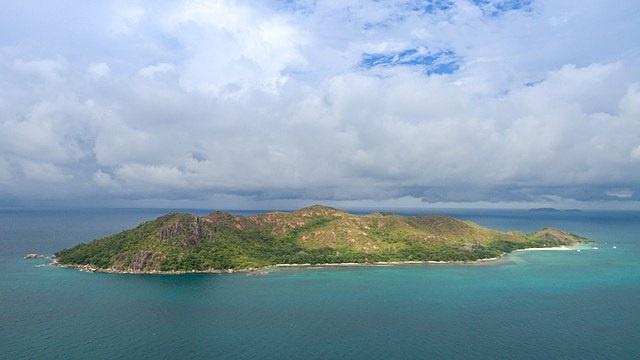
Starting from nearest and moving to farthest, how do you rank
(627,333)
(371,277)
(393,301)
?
(627,333) → (393,301) → (371,277)

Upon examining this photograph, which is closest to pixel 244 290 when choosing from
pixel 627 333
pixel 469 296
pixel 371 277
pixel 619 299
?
pixel 371 277

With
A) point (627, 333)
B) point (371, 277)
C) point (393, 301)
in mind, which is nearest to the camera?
point (627, 333)

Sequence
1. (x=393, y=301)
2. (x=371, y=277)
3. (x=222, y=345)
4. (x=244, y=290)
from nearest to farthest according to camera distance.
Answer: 1. (x=222, y=345)
2. (x=393, y=301)
3. (x=244, y=290)
4. (x=371, y=277)

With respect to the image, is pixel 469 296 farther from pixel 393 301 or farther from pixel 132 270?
pixel 132 270

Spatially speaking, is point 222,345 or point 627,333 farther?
point 627,333

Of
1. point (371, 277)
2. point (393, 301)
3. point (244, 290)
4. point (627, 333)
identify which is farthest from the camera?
point (371, 277)

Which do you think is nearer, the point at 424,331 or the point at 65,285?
the point at 424,331

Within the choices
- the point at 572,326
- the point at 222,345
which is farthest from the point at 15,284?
the point at 572,326
